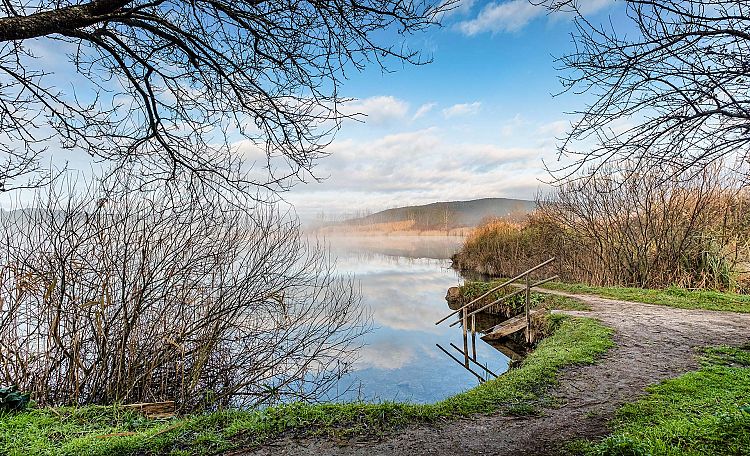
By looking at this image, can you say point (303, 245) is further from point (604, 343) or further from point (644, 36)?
point (644, 36)

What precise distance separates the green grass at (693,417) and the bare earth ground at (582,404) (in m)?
0.26

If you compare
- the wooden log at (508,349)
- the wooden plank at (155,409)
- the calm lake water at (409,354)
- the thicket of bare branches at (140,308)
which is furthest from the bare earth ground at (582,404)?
the calm lake water at (409,354)

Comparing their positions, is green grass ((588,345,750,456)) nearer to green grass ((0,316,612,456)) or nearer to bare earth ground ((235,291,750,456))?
bare earth ground ((235,291,750,456))

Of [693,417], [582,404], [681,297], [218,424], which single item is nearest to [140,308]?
[218,424]

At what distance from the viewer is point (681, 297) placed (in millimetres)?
12125

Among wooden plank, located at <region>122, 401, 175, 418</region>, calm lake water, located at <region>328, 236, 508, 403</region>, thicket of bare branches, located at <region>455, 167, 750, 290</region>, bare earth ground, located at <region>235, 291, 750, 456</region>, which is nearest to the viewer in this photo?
bare earth ground, located at <region>235, 291, 750, 456</region>

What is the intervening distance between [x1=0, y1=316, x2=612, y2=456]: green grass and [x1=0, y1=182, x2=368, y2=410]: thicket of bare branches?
1.18m

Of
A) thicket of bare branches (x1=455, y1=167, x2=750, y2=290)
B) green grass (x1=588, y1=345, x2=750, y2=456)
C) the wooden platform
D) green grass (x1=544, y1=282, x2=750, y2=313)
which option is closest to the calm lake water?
the wooden platform

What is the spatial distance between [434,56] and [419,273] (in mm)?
24849

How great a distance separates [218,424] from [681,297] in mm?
12685

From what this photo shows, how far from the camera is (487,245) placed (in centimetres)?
2411

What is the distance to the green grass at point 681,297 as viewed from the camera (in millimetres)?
10919

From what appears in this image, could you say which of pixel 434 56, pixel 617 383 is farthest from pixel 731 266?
pixel 434 56

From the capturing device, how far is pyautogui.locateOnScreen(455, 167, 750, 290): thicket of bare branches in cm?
1361
